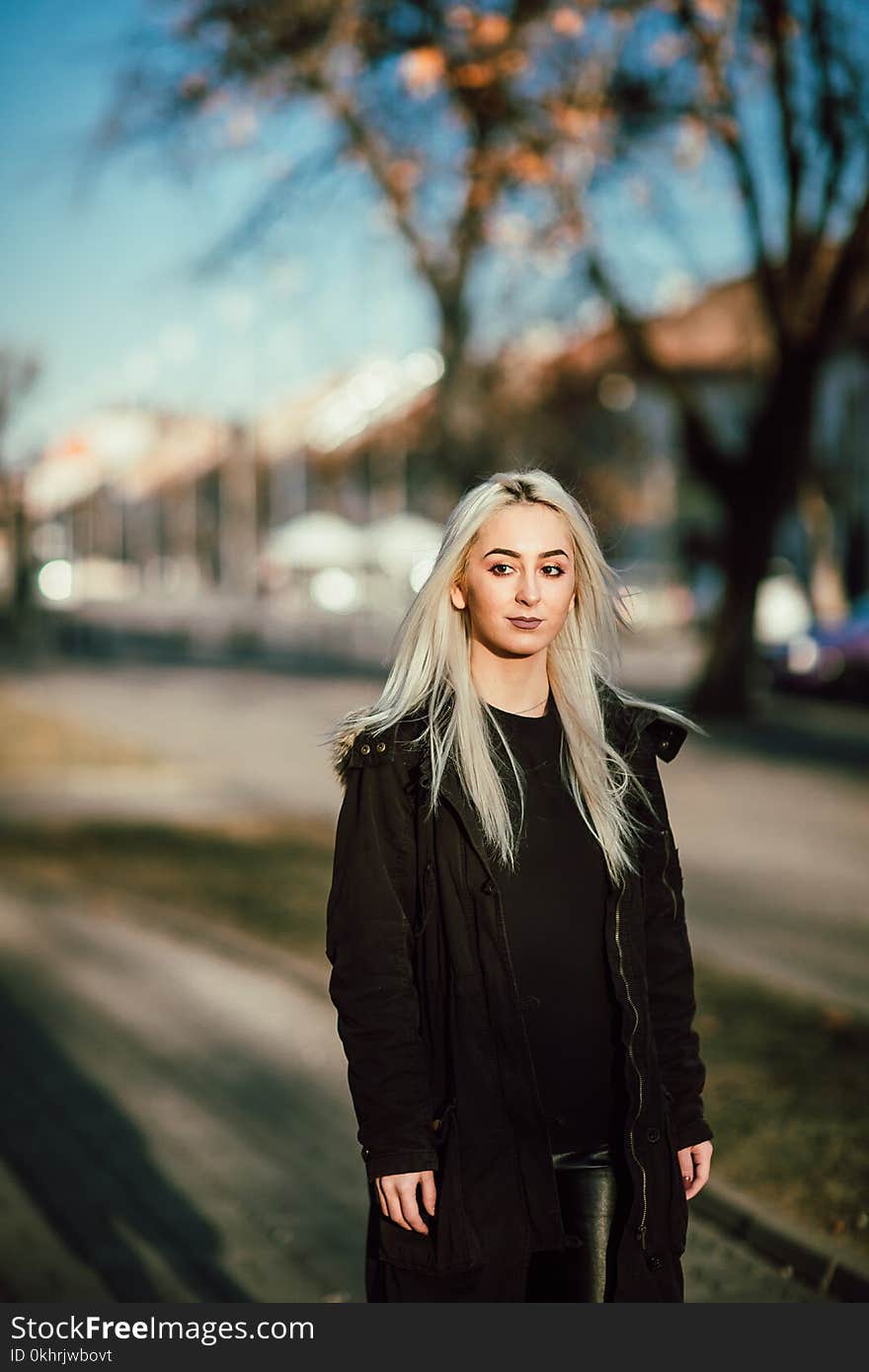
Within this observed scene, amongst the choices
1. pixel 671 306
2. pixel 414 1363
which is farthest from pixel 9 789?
pixel 671 306

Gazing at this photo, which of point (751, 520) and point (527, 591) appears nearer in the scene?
point (527, 591)

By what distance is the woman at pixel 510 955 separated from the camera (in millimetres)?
2424

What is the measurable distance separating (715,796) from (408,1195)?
12.1 m

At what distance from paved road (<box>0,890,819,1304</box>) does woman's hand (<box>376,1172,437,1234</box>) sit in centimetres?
169

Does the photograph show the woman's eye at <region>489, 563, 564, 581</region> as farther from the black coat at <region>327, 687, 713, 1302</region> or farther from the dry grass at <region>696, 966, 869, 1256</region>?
the dry grass at <region>696, 966, 869, 1256</region>

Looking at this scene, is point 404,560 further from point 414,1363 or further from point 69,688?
point 414,1363

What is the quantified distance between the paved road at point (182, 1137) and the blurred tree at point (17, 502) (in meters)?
31.0

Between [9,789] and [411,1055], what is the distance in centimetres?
1223

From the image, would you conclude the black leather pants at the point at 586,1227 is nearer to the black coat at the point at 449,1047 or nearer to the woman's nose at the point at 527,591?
the black coat at the point at 449,1047

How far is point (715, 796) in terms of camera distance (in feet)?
46.6

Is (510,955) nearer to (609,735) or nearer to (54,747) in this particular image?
(609,735)

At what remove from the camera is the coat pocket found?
2.39 m

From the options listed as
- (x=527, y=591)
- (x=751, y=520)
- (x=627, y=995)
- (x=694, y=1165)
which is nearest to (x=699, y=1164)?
(x=694, y=1165)

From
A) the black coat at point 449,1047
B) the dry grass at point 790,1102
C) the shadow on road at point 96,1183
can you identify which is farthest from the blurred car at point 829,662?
→ the black coat at point 449,1047
